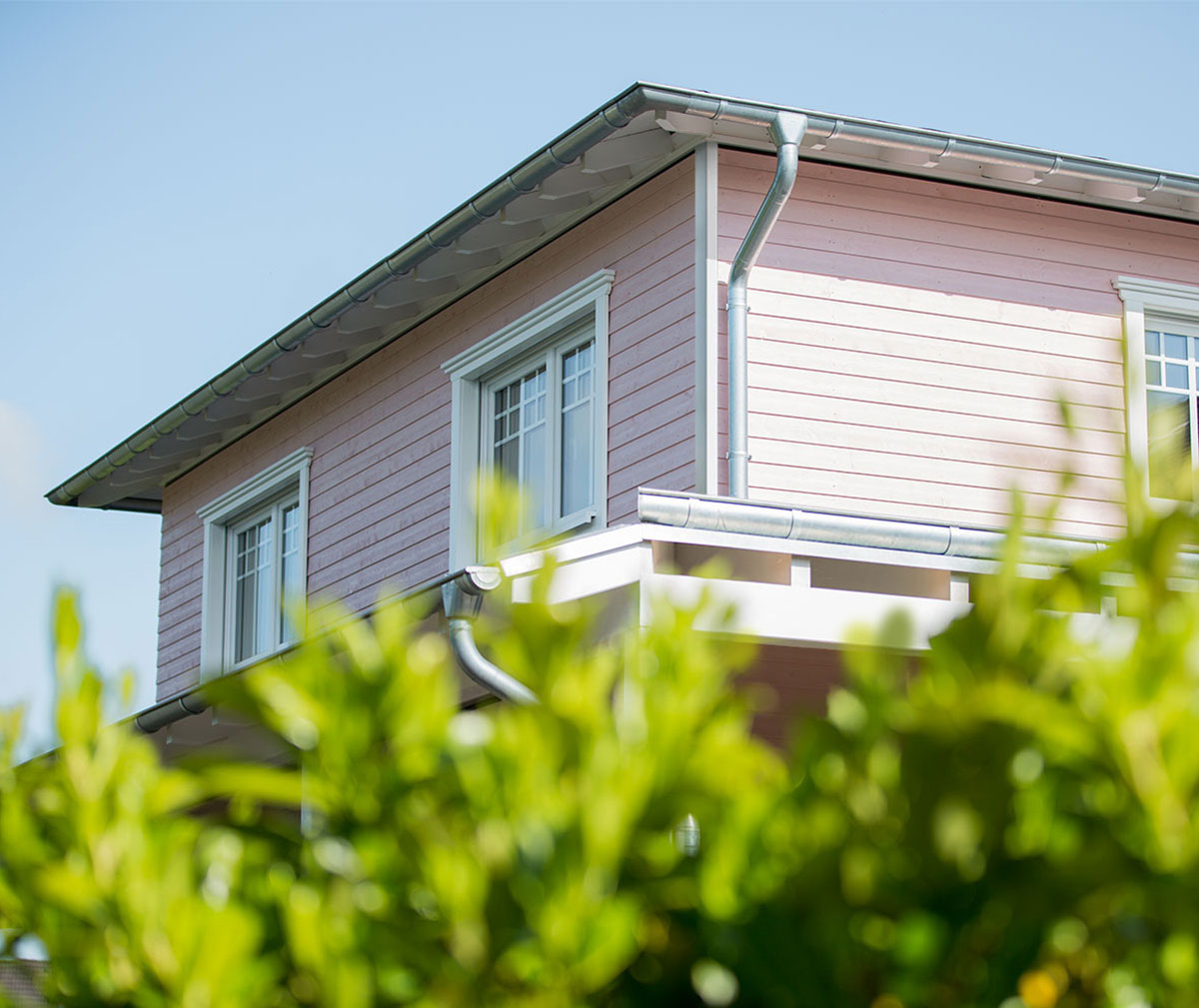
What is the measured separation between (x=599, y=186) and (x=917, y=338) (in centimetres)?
178

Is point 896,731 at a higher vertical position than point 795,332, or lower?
lower

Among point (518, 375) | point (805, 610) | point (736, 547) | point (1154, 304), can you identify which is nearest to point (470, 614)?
point (736, 547)

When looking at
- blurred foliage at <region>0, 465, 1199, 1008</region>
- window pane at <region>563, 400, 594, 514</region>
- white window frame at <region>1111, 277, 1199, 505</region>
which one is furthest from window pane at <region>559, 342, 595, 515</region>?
blurred foliage at <region>0, 465, 1199, 1008</region>

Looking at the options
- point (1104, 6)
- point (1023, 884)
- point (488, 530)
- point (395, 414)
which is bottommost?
point (1023, 884)

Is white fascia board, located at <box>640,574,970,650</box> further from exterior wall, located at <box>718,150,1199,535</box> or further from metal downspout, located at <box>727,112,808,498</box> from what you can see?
exterior wall, located at <box>718,150,1199,535</box>

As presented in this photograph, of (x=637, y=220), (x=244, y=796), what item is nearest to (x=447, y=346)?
(x=637, y=220)

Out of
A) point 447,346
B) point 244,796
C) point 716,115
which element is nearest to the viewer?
point 244,796

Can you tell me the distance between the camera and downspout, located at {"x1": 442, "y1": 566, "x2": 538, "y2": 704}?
5359 millimetres

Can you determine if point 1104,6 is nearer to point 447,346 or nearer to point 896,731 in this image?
point 447,346

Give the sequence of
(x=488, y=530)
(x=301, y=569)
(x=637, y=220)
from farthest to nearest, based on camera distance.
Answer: (x=301, y=569), (x=637, y=220), (x=488, y=530)

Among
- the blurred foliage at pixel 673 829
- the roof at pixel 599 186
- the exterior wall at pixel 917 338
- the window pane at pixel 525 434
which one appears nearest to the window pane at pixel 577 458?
the window pane at pixel 525 434

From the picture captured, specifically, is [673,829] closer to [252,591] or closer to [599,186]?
[599,186]

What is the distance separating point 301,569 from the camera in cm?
1119

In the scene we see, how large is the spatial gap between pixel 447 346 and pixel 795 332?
2830 millimetres
